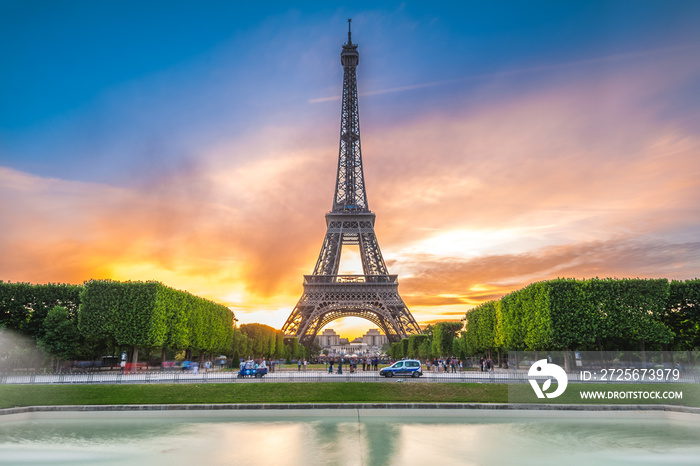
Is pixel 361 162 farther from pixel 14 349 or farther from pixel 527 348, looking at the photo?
pixel 14 349

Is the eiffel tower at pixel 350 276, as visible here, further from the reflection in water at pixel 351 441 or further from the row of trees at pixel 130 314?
the reflection in water at pixel 351 441

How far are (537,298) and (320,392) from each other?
68.7 ft

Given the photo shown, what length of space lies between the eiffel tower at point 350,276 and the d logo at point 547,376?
129 ft

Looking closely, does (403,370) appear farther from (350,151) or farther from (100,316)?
(350,151)

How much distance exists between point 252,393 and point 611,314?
1085 inches

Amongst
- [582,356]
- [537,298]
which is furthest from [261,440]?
[537,298]

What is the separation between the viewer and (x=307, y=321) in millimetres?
65375

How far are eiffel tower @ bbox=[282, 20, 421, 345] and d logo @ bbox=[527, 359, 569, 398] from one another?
129 feet

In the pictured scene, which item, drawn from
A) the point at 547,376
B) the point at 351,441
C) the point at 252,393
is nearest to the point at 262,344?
the point at 252,393

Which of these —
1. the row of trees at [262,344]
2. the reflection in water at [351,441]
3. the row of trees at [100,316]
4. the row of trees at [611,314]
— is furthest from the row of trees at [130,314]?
the row of trees at [611,314]

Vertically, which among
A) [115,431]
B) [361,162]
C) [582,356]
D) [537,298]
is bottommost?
[115,431]

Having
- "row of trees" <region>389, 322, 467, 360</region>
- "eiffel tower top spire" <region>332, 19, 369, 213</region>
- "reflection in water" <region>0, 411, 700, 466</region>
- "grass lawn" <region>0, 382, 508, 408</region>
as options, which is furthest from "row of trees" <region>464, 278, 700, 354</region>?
"eiffel tower top spire" <region>332, 19, 369, 213</region>

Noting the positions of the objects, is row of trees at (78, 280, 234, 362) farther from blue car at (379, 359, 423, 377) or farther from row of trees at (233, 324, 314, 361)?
blue car at (379, 359, 423, 377)

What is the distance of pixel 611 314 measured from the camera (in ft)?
122
